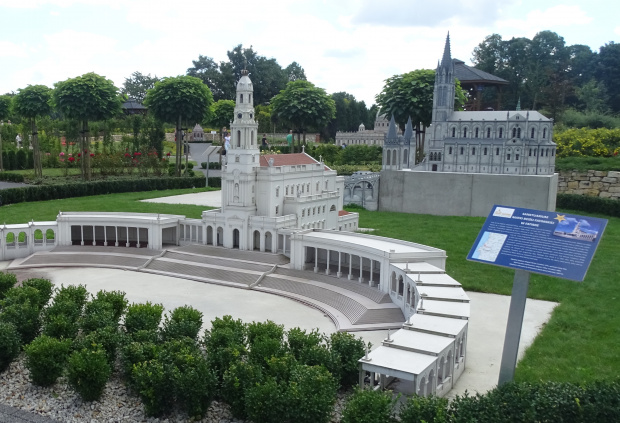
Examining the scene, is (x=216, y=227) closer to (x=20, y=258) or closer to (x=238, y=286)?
(x=238, y=286)

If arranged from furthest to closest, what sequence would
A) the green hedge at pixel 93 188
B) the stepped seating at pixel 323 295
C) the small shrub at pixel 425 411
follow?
1. the green hedge at pixel 93 188
2. the stepped seating at pixel 323 295
3. the small shrub at pixel 425 411

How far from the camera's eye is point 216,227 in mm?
42781

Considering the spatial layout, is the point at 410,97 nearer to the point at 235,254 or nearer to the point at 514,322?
the point at 235,254

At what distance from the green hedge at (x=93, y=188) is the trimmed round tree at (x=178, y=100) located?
790cm

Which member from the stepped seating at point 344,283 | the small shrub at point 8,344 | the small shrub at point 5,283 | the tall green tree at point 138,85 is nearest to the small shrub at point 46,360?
the small shrub at point 8,344

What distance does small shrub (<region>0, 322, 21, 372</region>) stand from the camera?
23000 mm

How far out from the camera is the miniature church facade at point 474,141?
211 ft

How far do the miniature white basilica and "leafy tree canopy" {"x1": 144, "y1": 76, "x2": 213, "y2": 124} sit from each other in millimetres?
31653

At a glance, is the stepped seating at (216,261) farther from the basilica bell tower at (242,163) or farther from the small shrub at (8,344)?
the small shrub at (8,344)

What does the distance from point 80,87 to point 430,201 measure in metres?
42.4

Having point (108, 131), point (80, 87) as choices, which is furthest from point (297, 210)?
point (108, 131)

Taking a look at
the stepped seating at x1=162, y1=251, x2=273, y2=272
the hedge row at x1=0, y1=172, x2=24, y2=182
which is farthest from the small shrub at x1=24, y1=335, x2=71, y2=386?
the hedge row at x1=0, y1=172, x2=24, y2=182

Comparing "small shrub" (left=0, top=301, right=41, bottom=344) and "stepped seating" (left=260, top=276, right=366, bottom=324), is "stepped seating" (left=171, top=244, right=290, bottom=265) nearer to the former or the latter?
"stepped seating" (left=260, top=276, right=366, bottom=324)

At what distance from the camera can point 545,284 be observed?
120 ft
